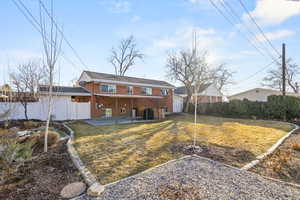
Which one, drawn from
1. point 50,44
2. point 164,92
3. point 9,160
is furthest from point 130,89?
point 9,160

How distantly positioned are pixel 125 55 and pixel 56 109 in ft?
68.2

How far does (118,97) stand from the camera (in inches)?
623

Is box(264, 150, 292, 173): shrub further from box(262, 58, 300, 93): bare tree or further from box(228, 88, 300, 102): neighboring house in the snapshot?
box(262, 58, 300, 93): bare tree

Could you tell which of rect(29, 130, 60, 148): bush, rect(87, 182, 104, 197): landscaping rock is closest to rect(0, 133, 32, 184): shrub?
rect(29, 130, 60, 148): bush

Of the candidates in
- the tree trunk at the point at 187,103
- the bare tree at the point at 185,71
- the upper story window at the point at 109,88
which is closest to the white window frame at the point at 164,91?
the bare tree at the point at 185,71

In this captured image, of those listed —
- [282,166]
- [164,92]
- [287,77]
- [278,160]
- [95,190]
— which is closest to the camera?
[95,190]

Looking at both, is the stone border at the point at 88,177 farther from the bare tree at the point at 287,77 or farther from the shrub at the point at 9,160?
the bare tree at the point at 287,77

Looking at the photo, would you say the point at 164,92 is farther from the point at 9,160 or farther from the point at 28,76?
the point at 9,160

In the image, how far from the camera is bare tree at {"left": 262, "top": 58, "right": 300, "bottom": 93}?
28645 millimetres

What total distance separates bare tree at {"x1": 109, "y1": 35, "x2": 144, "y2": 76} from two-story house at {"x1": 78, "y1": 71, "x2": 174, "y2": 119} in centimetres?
1318

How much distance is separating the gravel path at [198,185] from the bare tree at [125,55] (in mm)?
28351

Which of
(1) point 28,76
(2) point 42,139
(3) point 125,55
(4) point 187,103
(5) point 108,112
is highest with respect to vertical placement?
(3) point 125,55

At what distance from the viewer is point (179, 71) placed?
21672mm

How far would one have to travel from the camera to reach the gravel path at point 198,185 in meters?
2.59
